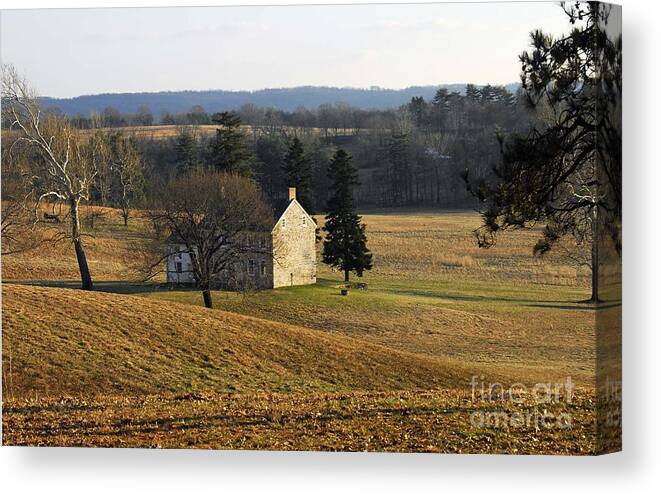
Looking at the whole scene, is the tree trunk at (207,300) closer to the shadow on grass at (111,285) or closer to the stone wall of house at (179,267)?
the stone wall of house at (179,267)

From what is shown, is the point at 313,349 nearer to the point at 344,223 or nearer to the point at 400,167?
the point at 344,223

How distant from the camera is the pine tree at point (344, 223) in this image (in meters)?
19.4

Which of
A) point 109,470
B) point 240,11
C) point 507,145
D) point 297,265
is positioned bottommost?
point 109,470

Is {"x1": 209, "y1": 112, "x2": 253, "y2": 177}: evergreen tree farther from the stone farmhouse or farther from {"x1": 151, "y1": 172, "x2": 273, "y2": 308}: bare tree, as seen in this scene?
the stone farmhouse

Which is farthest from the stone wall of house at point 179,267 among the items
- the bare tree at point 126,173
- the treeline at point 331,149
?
the treeline at point 331,149

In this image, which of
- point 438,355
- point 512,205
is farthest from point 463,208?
point 438,355

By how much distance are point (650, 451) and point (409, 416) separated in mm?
3457

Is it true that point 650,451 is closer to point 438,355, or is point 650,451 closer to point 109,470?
point 438,355

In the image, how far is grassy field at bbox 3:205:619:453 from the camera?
17.6 m

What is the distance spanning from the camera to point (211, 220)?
20.4 meters

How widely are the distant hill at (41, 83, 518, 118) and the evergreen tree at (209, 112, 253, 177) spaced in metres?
0.32

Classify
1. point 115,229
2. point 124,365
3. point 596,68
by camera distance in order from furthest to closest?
point 115,229
point 124,365
point 596,68

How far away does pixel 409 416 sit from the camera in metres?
17.7

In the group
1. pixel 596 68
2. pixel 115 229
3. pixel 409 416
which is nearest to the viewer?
pixel 596 68
